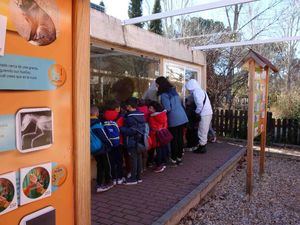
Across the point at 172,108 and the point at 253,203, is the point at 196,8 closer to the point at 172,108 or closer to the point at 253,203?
the point at 172,108

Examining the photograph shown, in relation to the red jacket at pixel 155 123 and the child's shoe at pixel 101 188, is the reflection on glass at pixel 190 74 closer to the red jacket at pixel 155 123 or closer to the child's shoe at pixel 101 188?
the red jacket at pixel 155 123

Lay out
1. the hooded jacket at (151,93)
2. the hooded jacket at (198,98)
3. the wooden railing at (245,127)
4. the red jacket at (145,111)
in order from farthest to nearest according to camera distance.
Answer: the wooden railing at (245,127) < the hooded jacket at (198,98) < the hooded jacket at (151,93) < the red jacket at (145,111)

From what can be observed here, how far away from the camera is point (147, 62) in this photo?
7020mm

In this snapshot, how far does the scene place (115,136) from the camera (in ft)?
14.5

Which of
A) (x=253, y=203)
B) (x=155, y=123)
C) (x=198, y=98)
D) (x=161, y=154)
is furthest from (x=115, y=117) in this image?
(x=198, y=98)

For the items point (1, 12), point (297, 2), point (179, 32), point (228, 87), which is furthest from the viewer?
point (179, 32)

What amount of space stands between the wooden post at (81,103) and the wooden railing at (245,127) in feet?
28.8

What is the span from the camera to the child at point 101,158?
13.8 feet

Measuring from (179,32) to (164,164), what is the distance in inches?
509

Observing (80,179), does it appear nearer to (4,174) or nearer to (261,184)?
(4,174)

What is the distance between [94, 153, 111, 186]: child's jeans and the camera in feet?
14.6

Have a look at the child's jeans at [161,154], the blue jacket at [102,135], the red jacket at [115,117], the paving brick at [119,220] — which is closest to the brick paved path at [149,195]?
the paving brick at [119,220]

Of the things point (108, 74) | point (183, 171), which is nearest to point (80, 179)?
point (183, 171)

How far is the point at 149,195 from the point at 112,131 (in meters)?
1.11
